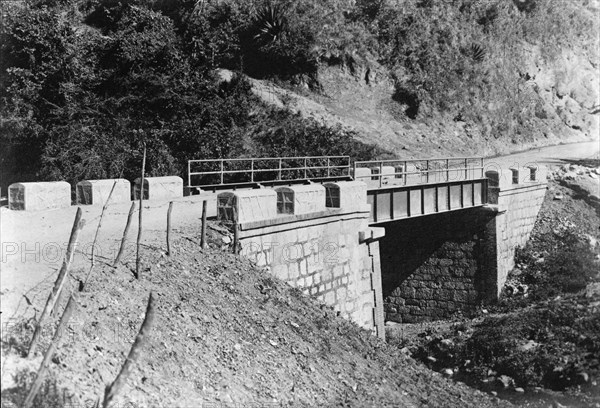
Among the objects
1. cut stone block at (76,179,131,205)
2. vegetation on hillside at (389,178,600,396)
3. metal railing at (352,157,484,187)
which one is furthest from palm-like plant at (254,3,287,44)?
cut stone block at (76,179,131,205)

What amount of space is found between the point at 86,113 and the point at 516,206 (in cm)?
1769

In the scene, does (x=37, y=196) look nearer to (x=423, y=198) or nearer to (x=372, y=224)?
(x=372, y=224)

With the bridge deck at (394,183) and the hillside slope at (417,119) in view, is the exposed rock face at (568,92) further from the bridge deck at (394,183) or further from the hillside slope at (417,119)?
the bridge deck at (394,183)

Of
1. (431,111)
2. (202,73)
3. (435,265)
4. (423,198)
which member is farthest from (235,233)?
(431,111)

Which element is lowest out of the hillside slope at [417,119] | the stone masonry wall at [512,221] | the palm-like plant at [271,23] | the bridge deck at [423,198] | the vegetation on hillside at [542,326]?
the vegetation on hillside at [542,326]

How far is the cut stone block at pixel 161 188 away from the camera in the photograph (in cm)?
1855

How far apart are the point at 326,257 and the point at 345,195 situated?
1515 mm

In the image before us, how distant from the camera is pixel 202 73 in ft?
105

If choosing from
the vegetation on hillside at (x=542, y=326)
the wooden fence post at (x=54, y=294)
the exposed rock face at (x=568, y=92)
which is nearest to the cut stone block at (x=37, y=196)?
the wooden fence post at (x=54, y=294)

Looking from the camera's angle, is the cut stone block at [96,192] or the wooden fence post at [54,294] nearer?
the wooden fence post at [54,294]

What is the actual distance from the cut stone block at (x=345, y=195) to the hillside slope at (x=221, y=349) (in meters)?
2.97

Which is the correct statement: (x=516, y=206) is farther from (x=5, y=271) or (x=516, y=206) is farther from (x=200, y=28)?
(x=5, y=271)

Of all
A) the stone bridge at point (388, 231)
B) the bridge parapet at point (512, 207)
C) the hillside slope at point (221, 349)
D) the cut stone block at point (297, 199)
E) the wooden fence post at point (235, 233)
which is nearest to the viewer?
the hillside slope at point (221, 349)

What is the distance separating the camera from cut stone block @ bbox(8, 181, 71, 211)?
48.9 feet
